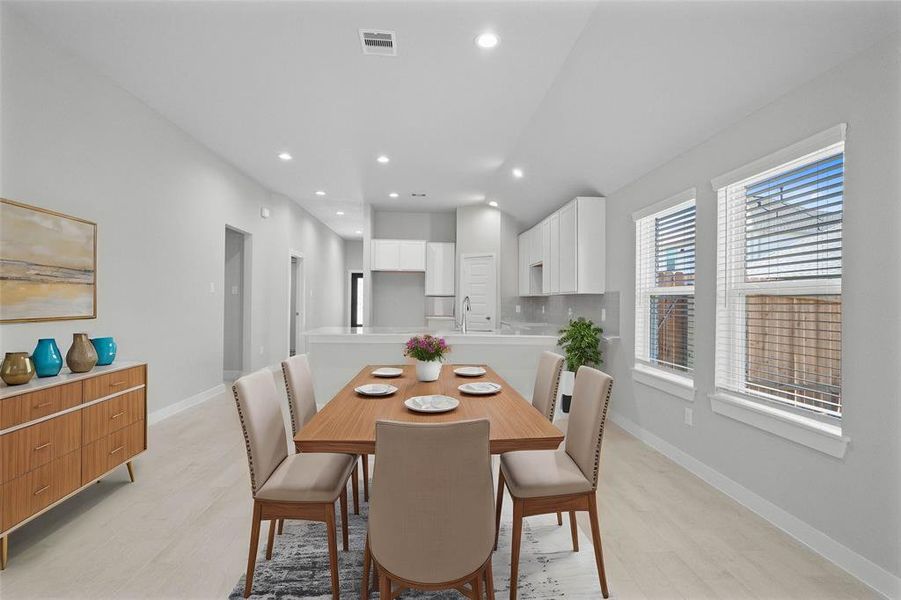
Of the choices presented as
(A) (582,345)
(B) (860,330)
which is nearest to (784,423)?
(B) (860,330)

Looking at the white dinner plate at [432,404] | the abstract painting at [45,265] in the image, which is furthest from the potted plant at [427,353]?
the abstract painting at [45,265]

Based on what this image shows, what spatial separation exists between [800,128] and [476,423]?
91.5 inches

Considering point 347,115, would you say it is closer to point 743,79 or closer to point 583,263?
point 583,263

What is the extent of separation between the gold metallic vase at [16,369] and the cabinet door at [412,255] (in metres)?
5.46

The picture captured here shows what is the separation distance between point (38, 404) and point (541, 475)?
2.42 m

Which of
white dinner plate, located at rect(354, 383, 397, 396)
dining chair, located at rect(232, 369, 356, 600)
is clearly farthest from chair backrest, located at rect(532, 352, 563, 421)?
dining chair, located at rect(232, 369, 356, 600)

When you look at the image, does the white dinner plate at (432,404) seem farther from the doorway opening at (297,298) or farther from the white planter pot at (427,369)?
the doorway opening at (297,298)

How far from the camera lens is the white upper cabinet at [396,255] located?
745cm

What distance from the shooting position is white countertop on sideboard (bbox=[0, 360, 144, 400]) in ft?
6.79

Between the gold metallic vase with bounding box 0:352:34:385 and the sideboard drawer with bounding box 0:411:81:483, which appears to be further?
the gold metallic vase with bounding box 0:352:34:385

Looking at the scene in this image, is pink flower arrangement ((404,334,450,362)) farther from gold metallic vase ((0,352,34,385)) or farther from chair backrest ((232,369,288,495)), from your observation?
gold metallic vase ((0,352,34,385))

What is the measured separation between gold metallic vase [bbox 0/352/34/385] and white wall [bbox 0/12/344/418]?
2.13 feet

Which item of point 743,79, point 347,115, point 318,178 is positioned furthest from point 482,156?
point 743,79

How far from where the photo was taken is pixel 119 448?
9.08 ft
